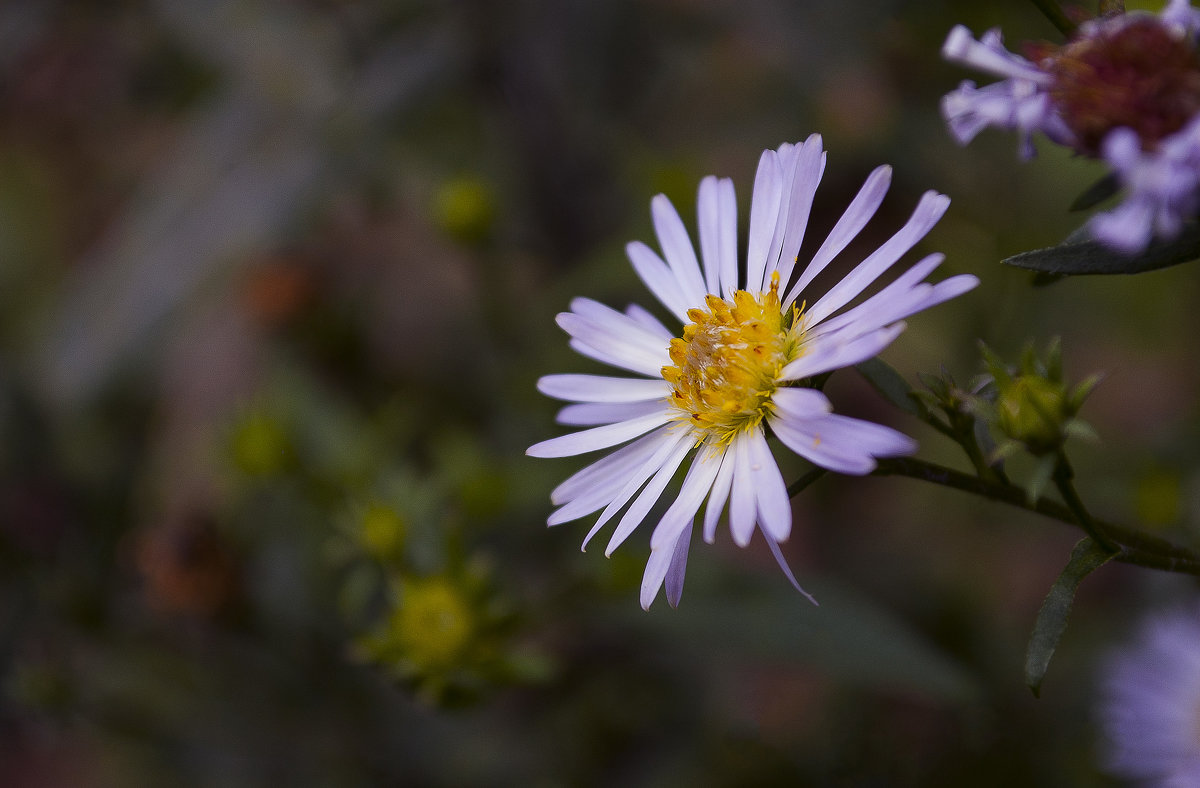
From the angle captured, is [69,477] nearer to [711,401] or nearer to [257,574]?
[257,574]

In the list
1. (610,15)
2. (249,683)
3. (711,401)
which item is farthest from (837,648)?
(610,15)

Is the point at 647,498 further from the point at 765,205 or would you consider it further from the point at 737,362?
the point at 765,205

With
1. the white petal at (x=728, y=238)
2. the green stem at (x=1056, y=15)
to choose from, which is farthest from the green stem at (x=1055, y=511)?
the green stem at (x=1056, y=15)

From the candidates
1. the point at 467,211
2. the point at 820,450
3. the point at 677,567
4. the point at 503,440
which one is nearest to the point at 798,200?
the point at 820,450

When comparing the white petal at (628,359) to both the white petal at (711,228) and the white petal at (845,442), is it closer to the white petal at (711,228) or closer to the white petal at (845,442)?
the white petal at (711,228)

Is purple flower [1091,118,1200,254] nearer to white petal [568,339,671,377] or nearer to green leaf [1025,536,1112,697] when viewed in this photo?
green leaf [1025,536,1112,697]
